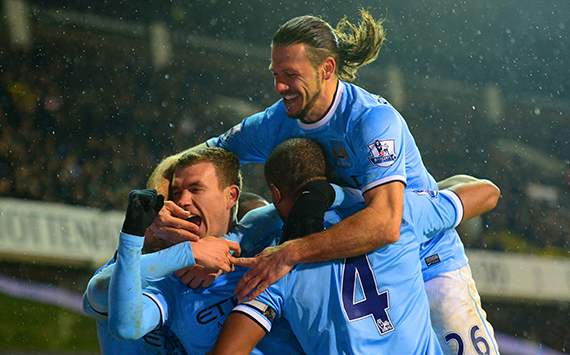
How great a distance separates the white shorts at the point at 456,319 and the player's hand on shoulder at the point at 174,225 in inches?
39.6

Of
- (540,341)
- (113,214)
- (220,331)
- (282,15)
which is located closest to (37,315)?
(113,214)

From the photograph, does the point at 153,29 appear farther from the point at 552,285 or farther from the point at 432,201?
the point at 432,201

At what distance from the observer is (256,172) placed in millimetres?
A: 8867

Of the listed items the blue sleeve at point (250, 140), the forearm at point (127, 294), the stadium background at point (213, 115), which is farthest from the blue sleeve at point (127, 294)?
the stadium background at point (213, 115)

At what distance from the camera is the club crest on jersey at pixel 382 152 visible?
8.51ft

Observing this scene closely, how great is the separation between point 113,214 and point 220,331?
19.9 ft

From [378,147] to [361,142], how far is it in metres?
0.06

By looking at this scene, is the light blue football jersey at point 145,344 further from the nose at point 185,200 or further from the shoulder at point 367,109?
the shoulder at point 367,109

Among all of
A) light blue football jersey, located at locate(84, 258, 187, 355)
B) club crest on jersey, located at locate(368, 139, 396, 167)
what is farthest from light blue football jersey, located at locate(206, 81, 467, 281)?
light blue football jersey, located at locate(84, 258, 187, 355)

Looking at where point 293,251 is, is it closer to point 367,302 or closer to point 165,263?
point 367,302

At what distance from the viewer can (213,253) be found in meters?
2.38

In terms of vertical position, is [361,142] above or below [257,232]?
above

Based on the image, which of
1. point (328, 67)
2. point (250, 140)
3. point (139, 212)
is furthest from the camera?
point (250, 140)

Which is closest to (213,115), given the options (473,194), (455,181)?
(455,181)
